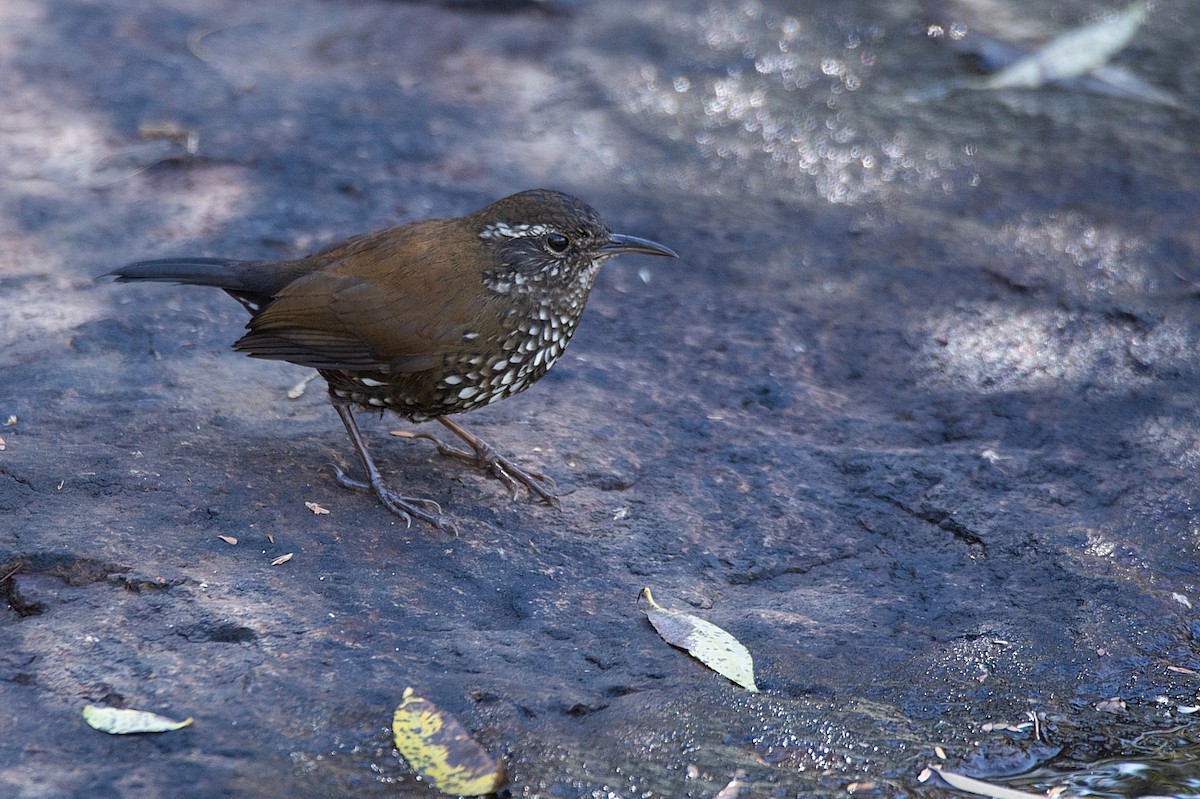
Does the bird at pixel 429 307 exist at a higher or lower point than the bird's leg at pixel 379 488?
higher

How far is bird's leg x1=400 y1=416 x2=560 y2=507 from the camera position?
4656mm

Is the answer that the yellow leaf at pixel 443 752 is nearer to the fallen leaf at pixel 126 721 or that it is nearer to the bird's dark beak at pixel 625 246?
the fallen leaf at pixel 126 721

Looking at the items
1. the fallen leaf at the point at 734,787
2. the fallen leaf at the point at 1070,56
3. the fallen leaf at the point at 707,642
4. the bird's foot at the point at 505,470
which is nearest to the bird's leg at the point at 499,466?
the bird's foot at the point at 505,470

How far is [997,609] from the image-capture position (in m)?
4.18

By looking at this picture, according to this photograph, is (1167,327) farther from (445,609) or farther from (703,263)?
(445,609)

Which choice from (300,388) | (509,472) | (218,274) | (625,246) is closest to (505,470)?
(509,472)

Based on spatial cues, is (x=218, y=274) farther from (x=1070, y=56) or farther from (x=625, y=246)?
(x=1070, y=56)

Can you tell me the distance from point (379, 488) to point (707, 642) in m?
1.39

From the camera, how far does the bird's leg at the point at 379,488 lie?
4.44 meters

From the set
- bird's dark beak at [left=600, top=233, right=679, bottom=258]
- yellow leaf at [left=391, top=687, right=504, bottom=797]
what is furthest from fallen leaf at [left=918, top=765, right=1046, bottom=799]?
bird's dark beak at [left=600, top=233, right=679, bottom=258]

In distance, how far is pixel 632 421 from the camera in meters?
5.12

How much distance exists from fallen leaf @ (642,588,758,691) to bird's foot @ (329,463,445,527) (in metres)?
0.91

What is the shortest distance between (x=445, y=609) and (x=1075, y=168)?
4.93 m

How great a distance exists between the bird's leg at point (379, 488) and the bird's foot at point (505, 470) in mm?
312
